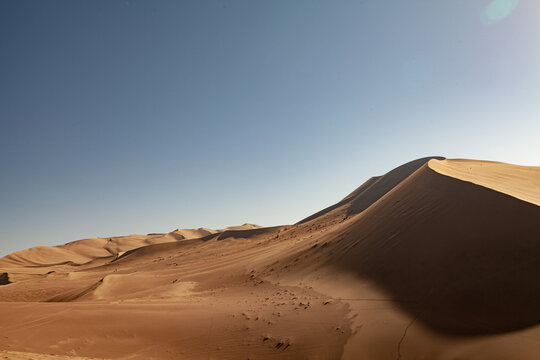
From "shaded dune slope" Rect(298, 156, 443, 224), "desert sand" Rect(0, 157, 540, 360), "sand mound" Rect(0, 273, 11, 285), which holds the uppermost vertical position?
"shaded dune slope" Rect(298, 156, 443, 224)

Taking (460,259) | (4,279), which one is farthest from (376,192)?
(4,279)

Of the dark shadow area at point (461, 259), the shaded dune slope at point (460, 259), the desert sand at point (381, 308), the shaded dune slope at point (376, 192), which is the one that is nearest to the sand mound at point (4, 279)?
the desert sand at point (381, 308)

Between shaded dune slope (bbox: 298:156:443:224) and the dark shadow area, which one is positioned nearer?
the dark shadow area

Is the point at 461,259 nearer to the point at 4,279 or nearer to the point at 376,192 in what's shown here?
the point at 376,192

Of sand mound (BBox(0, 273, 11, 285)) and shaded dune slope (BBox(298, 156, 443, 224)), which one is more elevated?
shaded dune slope (BBox(298, 156, 443, 224))

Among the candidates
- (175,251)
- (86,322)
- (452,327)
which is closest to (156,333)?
(86,322)

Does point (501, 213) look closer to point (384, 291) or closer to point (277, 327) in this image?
point (384, 291)

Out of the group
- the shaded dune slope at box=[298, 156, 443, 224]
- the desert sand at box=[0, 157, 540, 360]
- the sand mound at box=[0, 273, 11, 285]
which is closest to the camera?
the desert sand at box=[0, 157, 540, 360]

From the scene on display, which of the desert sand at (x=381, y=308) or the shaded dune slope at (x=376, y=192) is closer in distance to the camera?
the desert sand at (x=381, y=308)

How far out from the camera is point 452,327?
4973 mm

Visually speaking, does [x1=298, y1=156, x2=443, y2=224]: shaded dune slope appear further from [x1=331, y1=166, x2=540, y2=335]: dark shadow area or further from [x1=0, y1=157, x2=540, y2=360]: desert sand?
[x1=331, y1=166, x2=540, y2=335]: dark shadow area

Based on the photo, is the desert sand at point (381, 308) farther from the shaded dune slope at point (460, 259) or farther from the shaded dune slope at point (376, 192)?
the shaded dune slope at point (376, 192)

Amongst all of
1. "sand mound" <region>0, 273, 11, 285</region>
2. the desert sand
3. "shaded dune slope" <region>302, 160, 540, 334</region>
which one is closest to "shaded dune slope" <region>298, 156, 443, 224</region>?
the desert sand

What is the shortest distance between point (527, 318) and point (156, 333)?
7.91 meters
